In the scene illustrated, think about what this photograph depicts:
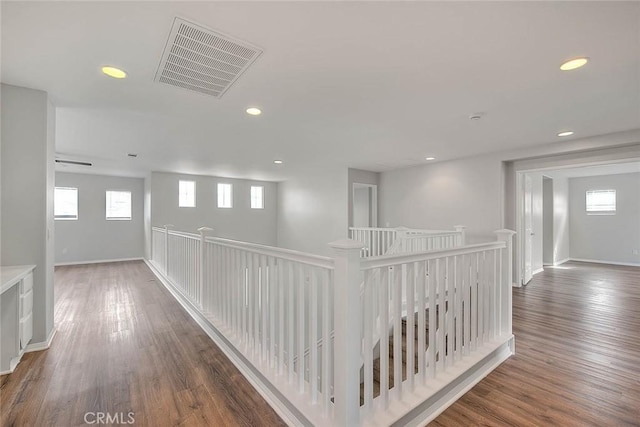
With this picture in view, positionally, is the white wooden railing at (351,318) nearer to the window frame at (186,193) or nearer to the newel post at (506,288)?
the newel post at (506,288)

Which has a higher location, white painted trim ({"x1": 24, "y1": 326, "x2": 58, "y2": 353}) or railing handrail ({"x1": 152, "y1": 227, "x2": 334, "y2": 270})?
railing handrail ({"x1": 152, "y1": 227, "x2": 334, "y2": 270})

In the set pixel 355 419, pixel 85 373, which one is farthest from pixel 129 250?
pixel 355 419

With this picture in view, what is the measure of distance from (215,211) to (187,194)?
0.93 m

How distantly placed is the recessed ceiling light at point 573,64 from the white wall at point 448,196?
10.7 feet

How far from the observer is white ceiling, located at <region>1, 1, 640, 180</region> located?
164cm

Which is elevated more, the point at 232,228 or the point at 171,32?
the point at 171,32

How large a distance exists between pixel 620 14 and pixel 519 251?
4.38 m

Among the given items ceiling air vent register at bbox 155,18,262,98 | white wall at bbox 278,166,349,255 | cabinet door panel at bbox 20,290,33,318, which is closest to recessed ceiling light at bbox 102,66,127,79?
ceiling air vent register at bbox 155,18,262,98

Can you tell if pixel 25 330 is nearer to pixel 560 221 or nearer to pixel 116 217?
pixel 116 217

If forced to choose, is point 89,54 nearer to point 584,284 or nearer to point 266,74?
point 266,74

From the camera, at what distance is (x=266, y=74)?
91.0 inches

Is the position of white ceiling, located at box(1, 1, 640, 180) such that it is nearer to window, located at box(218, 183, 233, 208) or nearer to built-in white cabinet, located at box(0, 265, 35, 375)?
built-in white cabinet, located at box(0, 265, 35, 375)

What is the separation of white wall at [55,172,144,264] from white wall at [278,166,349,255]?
4.36m

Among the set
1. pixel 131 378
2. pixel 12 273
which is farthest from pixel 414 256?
pixel 12 273
